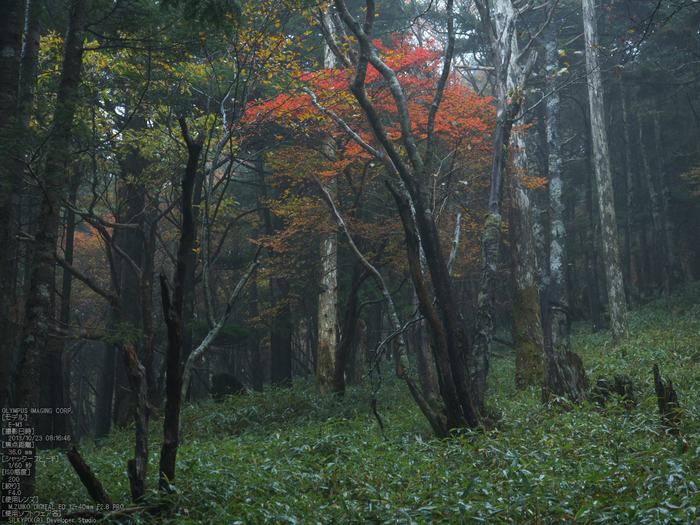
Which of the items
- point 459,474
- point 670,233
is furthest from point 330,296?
point 670,233

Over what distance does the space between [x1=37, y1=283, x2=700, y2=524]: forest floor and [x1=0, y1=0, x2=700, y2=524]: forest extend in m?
0.03

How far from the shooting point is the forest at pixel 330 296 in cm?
408

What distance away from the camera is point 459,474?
4453 millimetres

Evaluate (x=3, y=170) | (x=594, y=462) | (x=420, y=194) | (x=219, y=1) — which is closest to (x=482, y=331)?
(x=420, y=194)

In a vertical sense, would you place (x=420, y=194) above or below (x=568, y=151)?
below

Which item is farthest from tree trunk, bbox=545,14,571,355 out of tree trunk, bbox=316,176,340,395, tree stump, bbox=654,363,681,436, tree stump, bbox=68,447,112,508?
tree stump, bbox=68,447,112,508

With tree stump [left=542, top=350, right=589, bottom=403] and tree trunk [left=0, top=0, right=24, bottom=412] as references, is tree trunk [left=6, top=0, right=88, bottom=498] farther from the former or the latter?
tree stump [left=542, top=350, right=589, bottom=403]

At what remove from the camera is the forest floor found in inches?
138

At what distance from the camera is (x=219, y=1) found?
5.43 m

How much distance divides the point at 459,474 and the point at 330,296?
8.40 m

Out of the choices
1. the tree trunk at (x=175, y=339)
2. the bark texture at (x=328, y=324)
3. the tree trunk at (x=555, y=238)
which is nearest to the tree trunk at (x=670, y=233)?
the tree trunk at (x=555, y=238)

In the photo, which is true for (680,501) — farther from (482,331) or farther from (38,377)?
(38,377)

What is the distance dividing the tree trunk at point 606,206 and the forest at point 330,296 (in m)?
0.08

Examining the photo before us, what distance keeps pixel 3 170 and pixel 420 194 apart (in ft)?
15.4
